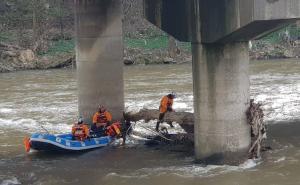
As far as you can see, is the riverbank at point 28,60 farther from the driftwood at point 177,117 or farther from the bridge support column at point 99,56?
the driftwood at point 177,117

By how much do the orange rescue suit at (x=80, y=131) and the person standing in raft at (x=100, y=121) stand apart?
1000 millimetres

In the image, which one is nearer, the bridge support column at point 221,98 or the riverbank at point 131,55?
the bridge support column at point 221,98

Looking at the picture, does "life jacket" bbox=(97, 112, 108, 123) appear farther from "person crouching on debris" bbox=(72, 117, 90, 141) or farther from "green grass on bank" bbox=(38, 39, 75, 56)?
"green grass on bank" bbox=(38, 39, 75, 56)

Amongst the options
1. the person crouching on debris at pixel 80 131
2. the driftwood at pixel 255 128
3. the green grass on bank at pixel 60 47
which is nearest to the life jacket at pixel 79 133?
the person crouching on debris at pixel 80 131

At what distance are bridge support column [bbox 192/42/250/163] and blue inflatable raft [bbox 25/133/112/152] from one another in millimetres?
4801

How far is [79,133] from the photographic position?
21.3 m

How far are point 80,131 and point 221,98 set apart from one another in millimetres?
5797

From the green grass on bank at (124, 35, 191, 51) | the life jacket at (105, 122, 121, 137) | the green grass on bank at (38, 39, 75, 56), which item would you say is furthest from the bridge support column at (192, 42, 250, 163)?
the green grass on bank at (124, 35, 191, 51)

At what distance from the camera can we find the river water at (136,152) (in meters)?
17.3

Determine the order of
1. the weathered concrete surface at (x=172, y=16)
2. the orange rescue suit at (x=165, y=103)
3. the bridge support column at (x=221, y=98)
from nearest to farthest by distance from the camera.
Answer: the bridge support column at (x=221, y=98) < the weathered concrete surface at (x=172, y=16) < the orange rescue suit at (x=165, y=103)

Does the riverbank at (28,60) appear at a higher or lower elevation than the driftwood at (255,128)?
higher

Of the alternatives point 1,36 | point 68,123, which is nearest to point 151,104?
point 68,123

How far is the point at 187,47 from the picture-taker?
203 ft

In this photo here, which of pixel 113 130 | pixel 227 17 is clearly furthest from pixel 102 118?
pixel 227 17
